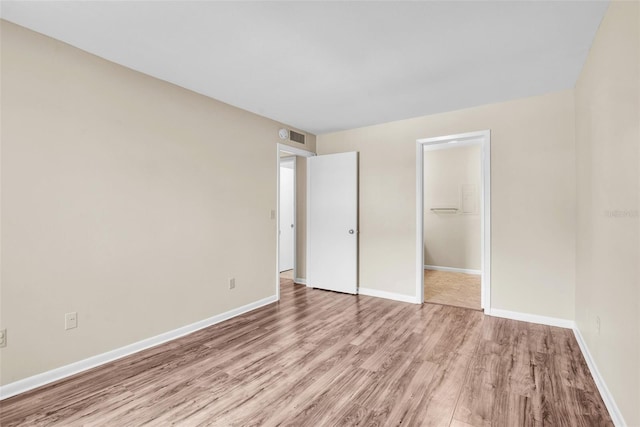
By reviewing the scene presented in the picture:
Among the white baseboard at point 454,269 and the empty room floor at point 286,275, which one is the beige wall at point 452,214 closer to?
the white baseboard at point 454,269

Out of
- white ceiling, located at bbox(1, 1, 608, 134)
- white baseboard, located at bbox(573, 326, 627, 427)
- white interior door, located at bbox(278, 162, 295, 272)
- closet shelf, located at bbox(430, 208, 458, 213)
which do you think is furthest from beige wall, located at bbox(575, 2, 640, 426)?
white interior door, located at bbox(278, 162, 295, 272)

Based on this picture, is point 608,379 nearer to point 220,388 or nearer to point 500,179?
point 500,179

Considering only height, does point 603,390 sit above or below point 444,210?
below

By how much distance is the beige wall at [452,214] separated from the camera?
6.01m

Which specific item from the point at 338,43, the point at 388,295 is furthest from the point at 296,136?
the point at 388,295

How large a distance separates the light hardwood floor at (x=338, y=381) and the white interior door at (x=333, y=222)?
1344mm

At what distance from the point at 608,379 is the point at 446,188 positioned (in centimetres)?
472

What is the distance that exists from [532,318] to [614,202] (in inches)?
80.6

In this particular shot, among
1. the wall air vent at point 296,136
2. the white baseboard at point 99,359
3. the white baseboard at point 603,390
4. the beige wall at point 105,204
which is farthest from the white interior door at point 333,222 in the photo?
the white baseboard at point 603,390

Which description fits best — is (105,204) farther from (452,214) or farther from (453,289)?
(452,214)

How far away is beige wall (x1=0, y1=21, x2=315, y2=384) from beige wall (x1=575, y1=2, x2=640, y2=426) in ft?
10.8

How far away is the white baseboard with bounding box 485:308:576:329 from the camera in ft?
10.4

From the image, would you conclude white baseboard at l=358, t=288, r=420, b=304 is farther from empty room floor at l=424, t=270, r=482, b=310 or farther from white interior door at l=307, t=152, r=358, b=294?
empty room floor at l=424, t=270, r=482, b=310

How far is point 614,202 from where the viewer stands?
1.79 m
